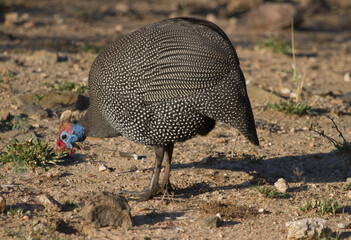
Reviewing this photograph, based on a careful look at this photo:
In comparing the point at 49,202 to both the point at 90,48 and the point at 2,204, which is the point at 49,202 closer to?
the point at 2,204

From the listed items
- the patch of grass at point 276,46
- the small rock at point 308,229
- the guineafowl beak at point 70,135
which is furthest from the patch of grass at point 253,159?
the patch of grass at point 276,46

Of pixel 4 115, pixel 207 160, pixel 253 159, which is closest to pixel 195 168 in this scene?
pixel 207 160

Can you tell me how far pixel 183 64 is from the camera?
3.90m

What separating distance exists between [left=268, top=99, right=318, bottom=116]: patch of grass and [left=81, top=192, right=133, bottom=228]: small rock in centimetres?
323

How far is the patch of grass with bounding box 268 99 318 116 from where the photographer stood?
628cm

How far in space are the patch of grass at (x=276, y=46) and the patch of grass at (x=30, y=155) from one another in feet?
16.6

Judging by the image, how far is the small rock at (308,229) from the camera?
3.54m

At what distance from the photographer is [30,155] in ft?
15.3

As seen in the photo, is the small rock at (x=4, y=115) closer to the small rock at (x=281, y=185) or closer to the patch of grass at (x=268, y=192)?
the patch of grass at (x=268, y=192)

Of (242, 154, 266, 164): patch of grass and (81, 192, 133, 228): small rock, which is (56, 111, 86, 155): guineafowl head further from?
(242, 154, 266, 164): patch of grass

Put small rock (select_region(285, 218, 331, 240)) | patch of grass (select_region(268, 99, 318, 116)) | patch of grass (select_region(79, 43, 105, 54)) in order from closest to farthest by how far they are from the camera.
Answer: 1. small rock (select_region(285, 218, 331, 240))
2. patch of grass (select_region(268, 99, 318, 116))
3. patch of grass (select_region(79, 43, 105, 54))

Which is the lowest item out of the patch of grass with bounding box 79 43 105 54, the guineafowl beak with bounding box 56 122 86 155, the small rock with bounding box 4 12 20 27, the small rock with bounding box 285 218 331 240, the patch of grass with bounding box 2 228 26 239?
the patch of grass with bounding box 2 228 26 239

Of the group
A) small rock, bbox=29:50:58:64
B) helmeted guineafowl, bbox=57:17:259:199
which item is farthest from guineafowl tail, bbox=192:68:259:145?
small rock, bbox=29:50:58:64

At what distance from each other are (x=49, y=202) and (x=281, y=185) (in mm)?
2058
